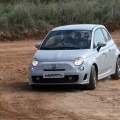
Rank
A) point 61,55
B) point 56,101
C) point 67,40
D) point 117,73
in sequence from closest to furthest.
→ point 56,101
point 61,55
point 67,40
point 117,73

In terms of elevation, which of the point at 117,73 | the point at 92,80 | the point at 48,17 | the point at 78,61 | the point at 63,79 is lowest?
the point at 48,17

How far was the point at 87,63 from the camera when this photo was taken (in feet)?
45.7

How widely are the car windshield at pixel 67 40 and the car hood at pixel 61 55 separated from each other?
320 millimetres

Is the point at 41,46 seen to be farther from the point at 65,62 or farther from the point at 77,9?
the point at 77,9

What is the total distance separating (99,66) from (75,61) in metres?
1.12

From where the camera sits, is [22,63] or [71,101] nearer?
[71,101]

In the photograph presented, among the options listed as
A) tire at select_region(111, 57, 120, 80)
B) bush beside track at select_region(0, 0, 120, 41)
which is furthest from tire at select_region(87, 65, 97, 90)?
bush beside track at select_region(0, 0, 120, 41)

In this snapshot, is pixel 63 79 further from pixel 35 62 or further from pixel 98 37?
pixel 98 37

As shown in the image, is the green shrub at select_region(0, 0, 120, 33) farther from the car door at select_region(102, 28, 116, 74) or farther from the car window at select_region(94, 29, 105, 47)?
the car window at select_region(94, 29, 105, 47)

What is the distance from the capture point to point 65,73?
1375 cm

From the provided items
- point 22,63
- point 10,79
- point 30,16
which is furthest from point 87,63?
point 30,16

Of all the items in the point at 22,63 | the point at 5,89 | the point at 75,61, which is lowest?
the point at 22,63

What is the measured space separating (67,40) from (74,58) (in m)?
1.20

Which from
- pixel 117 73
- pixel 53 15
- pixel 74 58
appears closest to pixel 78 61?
pixel 74 58
